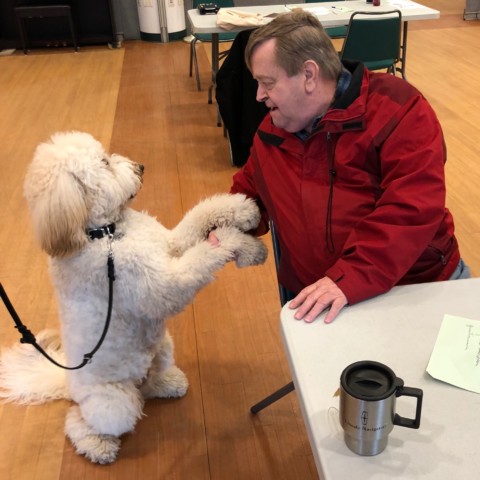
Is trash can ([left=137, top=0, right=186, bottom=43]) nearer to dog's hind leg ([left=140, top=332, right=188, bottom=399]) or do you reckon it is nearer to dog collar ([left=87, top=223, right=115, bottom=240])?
dog's hind leg ([left=140, top=332, right=188, bottom=399])

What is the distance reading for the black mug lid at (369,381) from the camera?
30.5 inches

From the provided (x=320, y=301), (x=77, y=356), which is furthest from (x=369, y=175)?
(x=77, y=356)

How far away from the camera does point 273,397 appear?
1898 mm

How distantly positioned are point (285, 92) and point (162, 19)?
5.95 metres

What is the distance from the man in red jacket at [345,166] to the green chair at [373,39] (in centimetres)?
237

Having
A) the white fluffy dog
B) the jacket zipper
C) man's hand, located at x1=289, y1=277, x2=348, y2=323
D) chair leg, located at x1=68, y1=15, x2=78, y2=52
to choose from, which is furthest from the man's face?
chair leg, located at x1=68, y1=15, x2=78, y2=52

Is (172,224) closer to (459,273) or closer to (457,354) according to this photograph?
(459,273)

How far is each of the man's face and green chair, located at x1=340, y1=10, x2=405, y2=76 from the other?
2.37 m

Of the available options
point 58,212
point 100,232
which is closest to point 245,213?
point 100,232

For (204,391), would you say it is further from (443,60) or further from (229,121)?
(443,60)

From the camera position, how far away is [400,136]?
1.33 metres

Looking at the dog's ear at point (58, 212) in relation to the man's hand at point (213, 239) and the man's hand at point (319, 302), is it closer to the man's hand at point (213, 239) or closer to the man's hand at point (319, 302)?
the man's hand at point (213, 239)

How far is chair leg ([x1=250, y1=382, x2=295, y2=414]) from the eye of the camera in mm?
1842

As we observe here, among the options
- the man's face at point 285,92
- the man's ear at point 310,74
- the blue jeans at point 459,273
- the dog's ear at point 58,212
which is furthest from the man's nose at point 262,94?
the blue jeans at point 459,273
